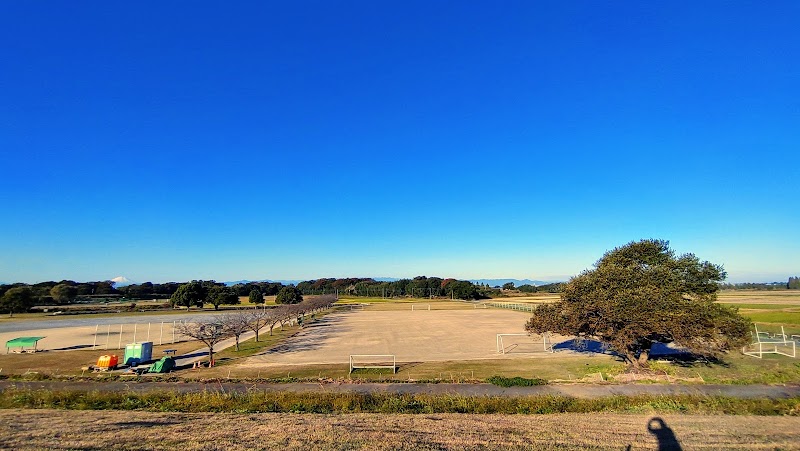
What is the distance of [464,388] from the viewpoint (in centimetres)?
2158

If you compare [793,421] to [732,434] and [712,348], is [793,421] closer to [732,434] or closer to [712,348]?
[732,434]

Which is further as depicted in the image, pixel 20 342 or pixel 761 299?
pixel 761 299

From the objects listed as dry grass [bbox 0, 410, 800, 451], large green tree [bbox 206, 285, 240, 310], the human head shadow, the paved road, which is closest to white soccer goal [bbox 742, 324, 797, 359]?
the paved road

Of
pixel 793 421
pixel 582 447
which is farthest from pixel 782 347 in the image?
pixel 582 447

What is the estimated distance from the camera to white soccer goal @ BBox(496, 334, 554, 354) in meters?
35.4

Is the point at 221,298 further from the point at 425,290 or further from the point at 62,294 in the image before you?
the point at 425,290

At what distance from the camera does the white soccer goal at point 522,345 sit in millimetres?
35425

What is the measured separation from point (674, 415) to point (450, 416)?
8745mm

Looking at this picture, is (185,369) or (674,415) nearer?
(674,415)

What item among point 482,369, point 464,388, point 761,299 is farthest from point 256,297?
point 761,299

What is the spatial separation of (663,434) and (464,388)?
1014cm

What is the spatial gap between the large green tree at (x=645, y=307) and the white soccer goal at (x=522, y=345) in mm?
7529

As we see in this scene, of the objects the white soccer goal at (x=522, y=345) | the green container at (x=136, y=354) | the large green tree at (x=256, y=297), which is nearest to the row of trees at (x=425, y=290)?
the large green tree at (x=256, y=297)

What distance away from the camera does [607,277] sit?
89.3 ft
